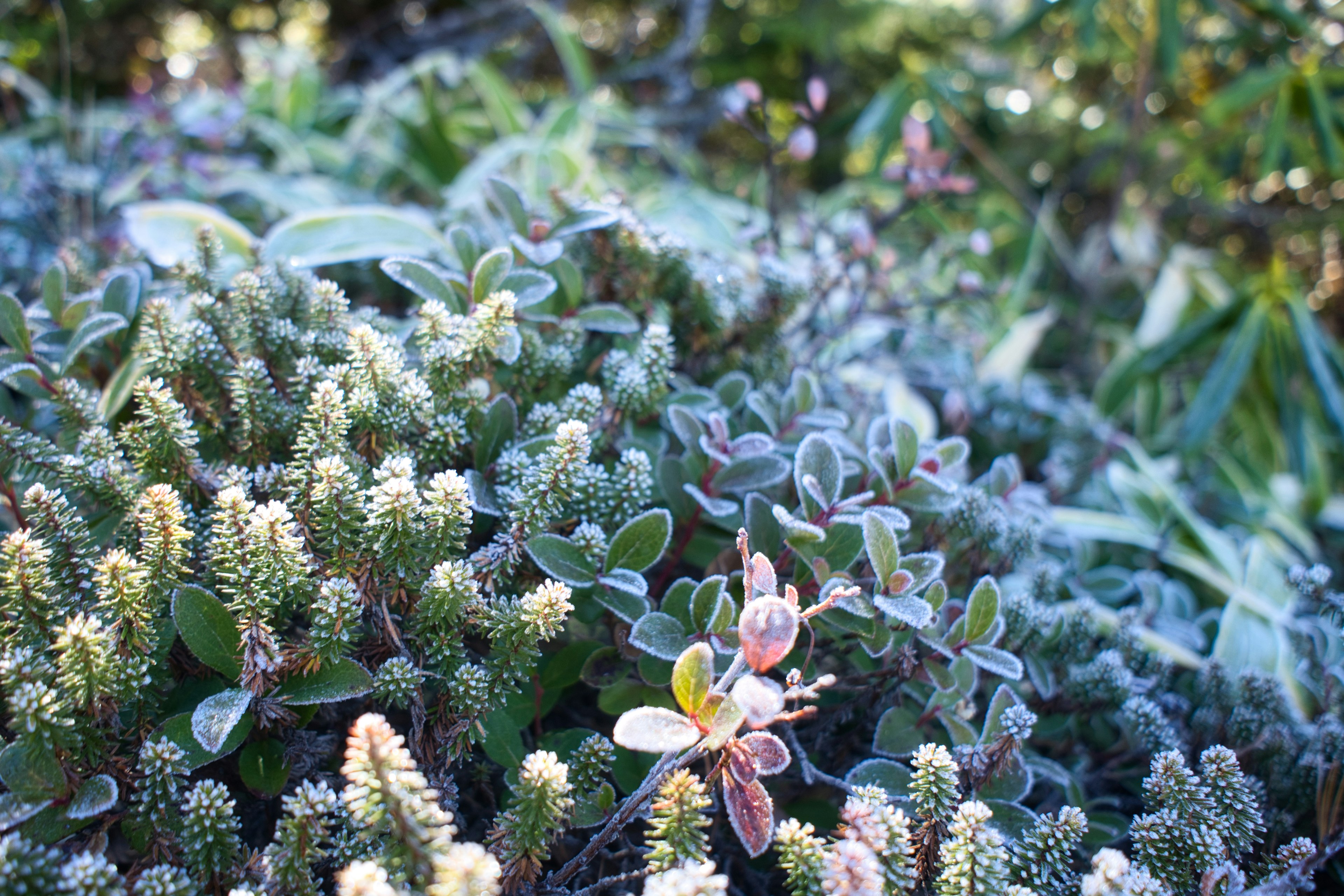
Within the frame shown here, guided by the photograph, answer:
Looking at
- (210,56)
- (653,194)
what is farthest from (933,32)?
(210,56)

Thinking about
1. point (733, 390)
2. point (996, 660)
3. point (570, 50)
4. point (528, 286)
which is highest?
point (570, 50)

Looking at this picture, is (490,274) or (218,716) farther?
(490,274)

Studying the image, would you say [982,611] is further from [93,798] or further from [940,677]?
[93,798]

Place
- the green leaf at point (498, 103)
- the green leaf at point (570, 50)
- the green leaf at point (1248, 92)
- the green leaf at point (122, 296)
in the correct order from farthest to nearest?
the green leaf at point (570, 50) < the green leaf at point (498, 103) < the green leaf at point (1248, 92) < the green leaf at point (122, 296)

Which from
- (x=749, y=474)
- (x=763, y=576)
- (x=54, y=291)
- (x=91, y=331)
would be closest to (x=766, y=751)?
(x=763, y=576)

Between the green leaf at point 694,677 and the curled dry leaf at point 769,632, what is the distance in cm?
5

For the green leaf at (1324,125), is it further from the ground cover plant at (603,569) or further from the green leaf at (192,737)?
the green leaf at (192,737)

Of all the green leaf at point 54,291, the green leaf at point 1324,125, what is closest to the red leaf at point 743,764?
the green leaf at point 54,291

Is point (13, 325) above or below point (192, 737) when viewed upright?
above

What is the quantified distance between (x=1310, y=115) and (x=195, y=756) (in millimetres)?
2520

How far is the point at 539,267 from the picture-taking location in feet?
3.28

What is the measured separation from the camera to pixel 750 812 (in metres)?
0.60

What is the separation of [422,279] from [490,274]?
0.08 m

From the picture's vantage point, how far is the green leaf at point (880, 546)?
74 cm
